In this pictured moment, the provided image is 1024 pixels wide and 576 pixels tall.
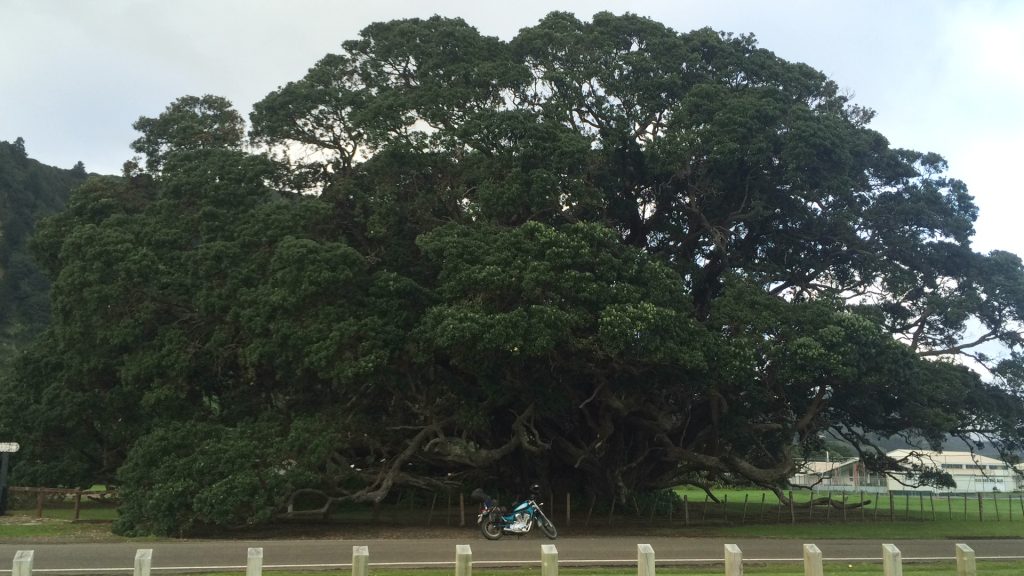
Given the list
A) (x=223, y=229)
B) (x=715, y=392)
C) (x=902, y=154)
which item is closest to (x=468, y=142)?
(x=223, y=229)

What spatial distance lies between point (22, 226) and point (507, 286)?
247ft

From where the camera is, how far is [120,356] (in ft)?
86.7

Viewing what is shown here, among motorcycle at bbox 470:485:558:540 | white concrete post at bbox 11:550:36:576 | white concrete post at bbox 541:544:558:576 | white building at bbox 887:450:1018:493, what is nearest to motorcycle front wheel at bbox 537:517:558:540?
motorcycle at bbox 470:485:558:540

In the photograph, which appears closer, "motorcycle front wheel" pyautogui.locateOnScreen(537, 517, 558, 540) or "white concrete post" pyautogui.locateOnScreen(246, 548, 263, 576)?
"white concrete post" pyautogui.locateOnScreen(246, 548, 263, 576)

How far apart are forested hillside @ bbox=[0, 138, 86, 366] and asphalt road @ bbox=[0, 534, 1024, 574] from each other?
51.7m

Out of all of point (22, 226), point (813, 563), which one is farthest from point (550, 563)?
point (22, 226)

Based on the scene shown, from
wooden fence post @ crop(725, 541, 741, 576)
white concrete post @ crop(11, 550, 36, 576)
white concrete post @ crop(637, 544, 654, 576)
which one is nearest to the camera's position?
white concrete post @ crop(11, 550, 36, 576)

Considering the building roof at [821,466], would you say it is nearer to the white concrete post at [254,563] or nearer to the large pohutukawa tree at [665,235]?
the large pohutukawa tree at [665,235]

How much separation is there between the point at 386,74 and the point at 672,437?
1553cm

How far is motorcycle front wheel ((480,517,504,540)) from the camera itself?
20.1 m

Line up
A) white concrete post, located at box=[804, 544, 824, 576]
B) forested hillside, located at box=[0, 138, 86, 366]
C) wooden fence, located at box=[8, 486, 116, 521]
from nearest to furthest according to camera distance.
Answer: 1. white concrete post, located at box=[804, 544, 824, 576]
2. wooden fence, located at box=[8, 486, 116, 521]
3. forested hillside, located at box=[0, 138, 86, 366]

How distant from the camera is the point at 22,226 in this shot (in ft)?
265

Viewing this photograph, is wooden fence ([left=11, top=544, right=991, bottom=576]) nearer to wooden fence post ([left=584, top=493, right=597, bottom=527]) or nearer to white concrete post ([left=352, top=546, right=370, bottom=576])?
white concrete post ([left=352, top=546, right=370, bottom=576])

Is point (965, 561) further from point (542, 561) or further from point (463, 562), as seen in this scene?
point (463, 562)
